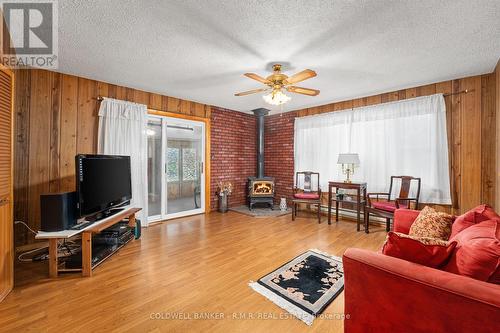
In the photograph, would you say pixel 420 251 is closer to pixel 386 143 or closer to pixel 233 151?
pixel 386 143

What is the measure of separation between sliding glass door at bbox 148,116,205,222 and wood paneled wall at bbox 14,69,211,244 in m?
1.02

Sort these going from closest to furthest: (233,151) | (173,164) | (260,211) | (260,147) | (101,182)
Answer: (101,182) < (173,164) < (260,211) < (233,151) < (260,147)

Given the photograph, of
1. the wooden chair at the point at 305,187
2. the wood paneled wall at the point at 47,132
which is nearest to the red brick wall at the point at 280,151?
the wooden chair at the point at 305,187

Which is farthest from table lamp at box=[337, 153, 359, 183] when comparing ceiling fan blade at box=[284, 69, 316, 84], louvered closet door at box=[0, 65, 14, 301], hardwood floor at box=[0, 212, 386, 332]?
louvered closet door at box=[0, 65, 14, 301]

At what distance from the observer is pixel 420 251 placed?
3.92 feet

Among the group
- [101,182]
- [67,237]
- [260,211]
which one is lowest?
[260,211]

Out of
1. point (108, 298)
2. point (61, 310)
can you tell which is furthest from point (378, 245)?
point (61, 310)

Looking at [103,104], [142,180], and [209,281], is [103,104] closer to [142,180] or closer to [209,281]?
[142,180]

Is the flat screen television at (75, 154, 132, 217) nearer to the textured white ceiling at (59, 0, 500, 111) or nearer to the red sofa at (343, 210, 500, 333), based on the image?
the textured white ceiling at (59, 0, 500, 111)

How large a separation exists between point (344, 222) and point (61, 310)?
4254 millimetres

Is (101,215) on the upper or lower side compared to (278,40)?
lower

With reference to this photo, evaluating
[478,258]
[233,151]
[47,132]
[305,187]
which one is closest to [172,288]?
[478,258]

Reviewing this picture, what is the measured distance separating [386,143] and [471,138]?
3.57 feet

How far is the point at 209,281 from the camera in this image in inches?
86.1
